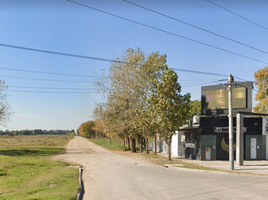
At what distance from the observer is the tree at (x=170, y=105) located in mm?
24969

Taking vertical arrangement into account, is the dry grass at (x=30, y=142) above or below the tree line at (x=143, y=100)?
below

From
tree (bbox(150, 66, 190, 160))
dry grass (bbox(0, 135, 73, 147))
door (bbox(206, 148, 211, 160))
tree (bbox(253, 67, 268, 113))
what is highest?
tree (bbox(253, 67, 268, 113))

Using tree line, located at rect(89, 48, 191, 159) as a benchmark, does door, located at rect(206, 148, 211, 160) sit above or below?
below

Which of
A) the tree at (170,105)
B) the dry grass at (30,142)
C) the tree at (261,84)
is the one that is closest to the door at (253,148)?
the tree at (170,105)

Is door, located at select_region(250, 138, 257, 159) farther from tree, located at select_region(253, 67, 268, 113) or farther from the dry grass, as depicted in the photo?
the dry grass

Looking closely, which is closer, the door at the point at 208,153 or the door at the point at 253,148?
the door at the point at 208,153

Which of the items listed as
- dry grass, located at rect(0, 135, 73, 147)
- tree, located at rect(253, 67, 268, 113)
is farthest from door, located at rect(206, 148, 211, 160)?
dry grass, located at rect(0, 135, 73, 147)

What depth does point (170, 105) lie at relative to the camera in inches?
985

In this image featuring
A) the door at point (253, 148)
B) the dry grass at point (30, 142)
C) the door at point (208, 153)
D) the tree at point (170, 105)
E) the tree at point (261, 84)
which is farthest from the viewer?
the dry grass at point (30, 142)

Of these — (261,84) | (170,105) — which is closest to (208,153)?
(170,105)

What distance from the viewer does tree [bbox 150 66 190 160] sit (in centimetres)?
2497

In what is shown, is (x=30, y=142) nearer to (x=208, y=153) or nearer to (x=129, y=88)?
(x=129, y=88)

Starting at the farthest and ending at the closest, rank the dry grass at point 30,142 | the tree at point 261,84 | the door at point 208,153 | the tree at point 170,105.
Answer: the dry grass at point 30,142, the tree at point 261,84, the door at point 208,153, the tree at point 170,105

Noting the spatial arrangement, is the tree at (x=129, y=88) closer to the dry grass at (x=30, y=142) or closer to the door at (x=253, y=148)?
the door at (x=253, y=148)
